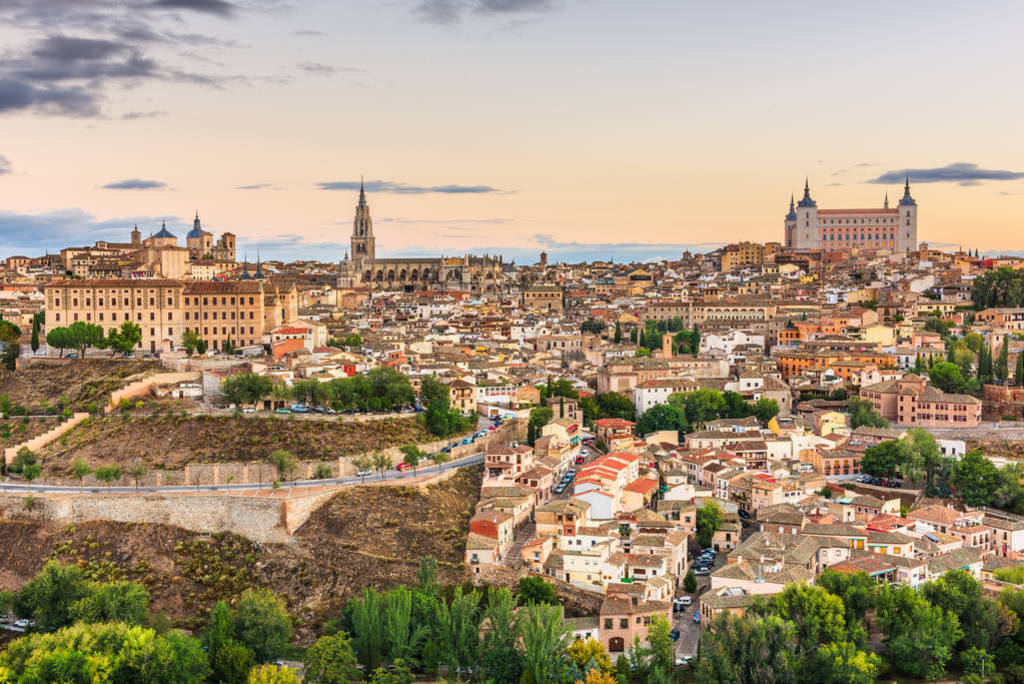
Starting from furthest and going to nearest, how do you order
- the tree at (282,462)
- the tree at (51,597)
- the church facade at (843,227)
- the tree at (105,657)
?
the church facade at (843,227)
the tree at (282,462)
the tree at (51,597)
the tree at (105,657)

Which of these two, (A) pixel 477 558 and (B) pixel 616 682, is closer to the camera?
(B) pixel 616 682

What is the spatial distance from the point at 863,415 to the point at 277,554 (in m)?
19.1

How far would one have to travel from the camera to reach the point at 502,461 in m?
28.9

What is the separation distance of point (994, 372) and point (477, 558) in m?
22.0

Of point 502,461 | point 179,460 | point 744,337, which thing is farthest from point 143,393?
point 744,337

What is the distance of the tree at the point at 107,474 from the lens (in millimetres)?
28109

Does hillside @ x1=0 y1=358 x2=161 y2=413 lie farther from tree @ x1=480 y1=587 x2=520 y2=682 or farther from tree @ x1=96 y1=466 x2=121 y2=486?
tree @ x1=480 y1=587 x2=520 y2=682

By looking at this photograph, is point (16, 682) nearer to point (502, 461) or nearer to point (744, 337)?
point (502, 461)

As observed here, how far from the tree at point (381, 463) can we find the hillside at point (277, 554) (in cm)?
141

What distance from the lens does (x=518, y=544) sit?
86.0ft

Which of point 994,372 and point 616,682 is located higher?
point 994,372

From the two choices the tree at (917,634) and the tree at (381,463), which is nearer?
the tree at (917,634)

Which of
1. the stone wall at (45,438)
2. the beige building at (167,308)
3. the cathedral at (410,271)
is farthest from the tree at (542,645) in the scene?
the cathedral at (410,271)

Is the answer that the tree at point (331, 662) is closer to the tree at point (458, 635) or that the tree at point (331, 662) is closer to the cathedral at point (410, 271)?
the tree at point (458, 635)
